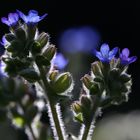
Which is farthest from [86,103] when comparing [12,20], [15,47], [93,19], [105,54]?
[93,19]

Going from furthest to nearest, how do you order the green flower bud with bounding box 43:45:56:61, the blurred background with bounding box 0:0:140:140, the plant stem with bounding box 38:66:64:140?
the blurred background with bounding box 0:0:140:140 → the green flower bud with bounding box 43:45:56:61 → the plant stem with bounding box 38:66:64:140

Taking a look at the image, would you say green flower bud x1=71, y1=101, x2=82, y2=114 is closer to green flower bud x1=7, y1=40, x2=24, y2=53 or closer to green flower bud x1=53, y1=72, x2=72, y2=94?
green flower bud x1=53, y1=72, x2=72, y2=94

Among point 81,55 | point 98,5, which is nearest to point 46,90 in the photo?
point 81,55

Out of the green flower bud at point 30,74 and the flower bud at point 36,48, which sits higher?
the flower bud at point 36,48

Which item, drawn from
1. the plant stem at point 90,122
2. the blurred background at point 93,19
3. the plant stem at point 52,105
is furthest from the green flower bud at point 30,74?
the blurred background at point 93,19

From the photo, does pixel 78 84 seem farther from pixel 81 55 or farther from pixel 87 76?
pixel 87 76

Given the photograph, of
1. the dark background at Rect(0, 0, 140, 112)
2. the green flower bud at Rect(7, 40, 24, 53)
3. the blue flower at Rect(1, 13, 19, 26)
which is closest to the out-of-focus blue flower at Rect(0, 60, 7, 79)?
the green flower bud at Rect(7, 40, 24, 53)

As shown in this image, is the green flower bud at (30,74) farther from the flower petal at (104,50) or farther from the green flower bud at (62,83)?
the flower petal at (104,50)
